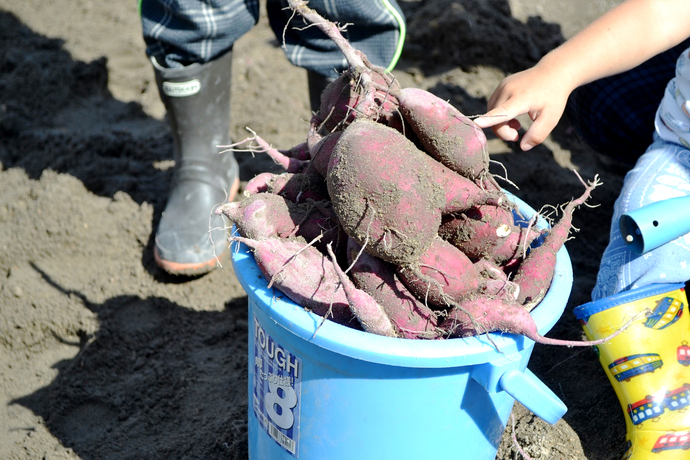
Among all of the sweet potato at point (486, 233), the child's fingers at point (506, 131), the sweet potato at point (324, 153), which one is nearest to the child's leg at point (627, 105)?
the child's fingers at point (506, 131)

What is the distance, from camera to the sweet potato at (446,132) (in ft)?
3.67

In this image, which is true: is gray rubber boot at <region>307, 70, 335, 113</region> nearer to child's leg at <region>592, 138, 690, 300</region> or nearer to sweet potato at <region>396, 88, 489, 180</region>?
sweet potato at <region>396, 88, 489, 180</region>

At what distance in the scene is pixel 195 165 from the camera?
2.13m

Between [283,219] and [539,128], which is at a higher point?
[539,128]

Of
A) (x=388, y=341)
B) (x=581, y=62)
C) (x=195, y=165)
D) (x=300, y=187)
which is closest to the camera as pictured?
(x=388, y=341)

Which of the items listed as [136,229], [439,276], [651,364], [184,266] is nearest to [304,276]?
[439,276]

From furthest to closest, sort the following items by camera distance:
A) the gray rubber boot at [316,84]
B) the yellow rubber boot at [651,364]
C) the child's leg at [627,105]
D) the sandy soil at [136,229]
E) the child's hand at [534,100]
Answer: the child's leg at [627,105] < the gray rubber boot at [316,84] < the sandy soil at [136,229] < the yellow rubber boot at [651,364] < the child's hand at [534,100]

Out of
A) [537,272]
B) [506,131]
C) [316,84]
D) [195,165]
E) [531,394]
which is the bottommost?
[195,165]

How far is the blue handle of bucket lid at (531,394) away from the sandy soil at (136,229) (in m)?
0.44

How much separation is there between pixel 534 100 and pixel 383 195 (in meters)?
0.51

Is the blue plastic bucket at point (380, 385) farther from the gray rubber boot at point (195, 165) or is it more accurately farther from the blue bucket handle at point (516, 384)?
the gray rubber boot at point (195, 165)

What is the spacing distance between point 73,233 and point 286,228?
124cm

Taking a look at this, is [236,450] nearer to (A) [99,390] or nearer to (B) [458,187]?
(A) [99,390]

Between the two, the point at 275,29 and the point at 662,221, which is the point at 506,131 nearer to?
the point at 662,221
